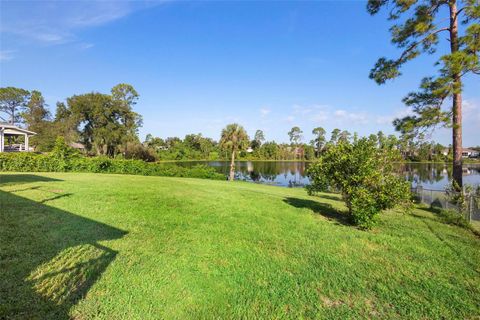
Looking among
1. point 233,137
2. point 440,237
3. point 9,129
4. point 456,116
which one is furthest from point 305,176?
point 9,129

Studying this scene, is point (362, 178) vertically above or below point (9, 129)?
below

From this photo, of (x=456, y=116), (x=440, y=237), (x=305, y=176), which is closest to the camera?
(x=440, y=237)

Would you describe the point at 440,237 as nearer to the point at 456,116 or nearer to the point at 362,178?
the point at 362,178

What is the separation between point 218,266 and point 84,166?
63.0 ft

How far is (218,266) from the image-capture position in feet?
12.8

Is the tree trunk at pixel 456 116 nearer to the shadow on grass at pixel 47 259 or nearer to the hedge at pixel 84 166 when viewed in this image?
the shadow on grass at pixel 47 259

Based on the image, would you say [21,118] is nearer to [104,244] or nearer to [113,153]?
[113,153]

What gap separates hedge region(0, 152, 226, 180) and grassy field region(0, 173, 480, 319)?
523 inches

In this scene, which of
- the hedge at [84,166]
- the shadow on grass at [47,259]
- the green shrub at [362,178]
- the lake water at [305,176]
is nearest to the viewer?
the shadow on grass at [47,259]

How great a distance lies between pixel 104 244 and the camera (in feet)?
14.6

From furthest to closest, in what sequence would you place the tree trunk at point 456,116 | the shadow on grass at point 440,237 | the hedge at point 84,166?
the hedge at point 84,166, the tree trunk at point 456,116, the shadow on grass at point 440,237

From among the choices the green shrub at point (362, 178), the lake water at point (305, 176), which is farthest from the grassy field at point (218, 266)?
the lake water at point (305, 176)

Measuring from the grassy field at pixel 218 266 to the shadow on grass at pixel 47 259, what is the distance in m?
0.02

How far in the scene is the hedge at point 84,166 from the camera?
1692 cm
